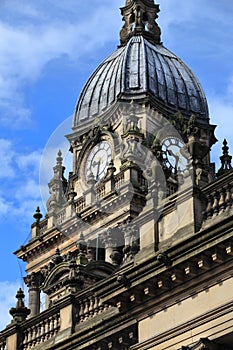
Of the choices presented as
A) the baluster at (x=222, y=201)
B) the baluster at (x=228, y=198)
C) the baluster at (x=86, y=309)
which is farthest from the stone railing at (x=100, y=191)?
the baluster at (x=228, y=198)

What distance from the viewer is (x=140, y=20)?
237ft

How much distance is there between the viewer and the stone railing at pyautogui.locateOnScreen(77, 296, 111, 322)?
36031 millimetres

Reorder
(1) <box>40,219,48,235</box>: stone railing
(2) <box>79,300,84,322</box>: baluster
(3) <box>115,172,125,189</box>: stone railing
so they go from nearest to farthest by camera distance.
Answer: (2) <box>79,300,84,322</box>: baluster, (3) <box>115,172,125,189</box>: stone railing, (1) <box>40,219,48,235</box>: stone railing

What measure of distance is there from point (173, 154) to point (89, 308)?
27.0 m

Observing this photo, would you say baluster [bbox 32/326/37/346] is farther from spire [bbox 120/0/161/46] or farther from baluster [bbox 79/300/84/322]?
spire [bbox 120/0/161/46]

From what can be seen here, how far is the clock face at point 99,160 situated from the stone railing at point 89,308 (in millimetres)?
26678

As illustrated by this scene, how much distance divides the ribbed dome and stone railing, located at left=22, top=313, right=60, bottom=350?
28.5 m

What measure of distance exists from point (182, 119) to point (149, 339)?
115 feet

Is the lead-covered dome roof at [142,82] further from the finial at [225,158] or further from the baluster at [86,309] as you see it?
the baluster at [86,309]

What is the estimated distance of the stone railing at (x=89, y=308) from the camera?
36.0 m

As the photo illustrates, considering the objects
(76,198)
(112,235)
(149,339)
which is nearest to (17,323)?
(149,339)

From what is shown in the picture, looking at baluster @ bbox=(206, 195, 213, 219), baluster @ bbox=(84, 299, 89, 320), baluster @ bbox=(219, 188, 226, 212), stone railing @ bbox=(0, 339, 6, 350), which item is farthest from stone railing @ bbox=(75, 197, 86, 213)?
baluster @ bbox=(219, 188, 226, 212)

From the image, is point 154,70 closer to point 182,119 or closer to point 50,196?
point 182,119

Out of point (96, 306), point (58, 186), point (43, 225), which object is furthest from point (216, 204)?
point (58, 186)
